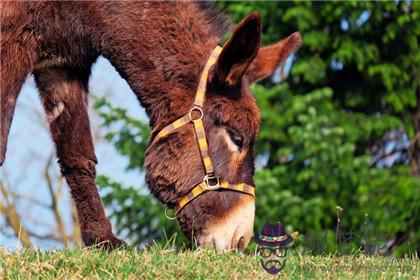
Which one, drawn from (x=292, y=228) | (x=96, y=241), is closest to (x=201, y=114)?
(x=96, y=241)

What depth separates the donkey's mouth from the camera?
5133mm

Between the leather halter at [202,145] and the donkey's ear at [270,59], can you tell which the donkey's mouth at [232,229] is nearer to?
the leather halter at [202,145]

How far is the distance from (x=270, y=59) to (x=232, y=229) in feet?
4.20

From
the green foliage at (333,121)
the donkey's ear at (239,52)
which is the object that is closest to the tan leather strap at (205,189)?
the donkey's ear at (239,52)

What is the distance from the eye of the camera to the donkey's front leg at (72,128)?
5.86m

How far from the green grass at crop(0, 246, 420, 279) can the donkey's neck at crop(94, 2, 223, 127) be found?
1.14 metres

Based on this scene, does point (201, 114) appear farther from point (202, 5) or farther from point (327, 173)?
point (327, 173)

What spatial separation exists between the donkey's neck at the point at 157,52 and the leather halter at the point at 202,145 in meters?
0.06

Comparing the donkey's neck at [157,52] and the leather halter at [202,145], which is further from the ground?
the donkey's neck at [157,52]

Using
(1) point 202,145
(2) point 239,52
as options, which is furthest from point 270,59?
(1) point 202,145

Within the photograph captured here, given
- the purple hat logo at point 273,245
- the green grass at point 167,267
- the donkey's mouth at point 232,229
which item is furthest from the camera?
the donkey's mouth at point 232,229

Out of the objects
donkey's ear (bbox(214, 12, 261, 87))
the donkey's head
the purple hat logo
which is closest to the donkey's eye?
the donkey's head

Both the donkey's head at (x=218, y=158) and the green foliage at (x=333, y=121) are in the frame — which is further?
the green foliage at (x=333, y=121)

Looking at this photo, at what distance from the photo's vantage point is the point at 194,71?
17.9ft
